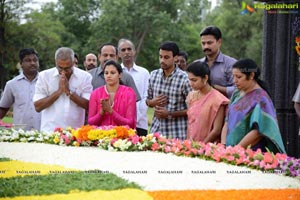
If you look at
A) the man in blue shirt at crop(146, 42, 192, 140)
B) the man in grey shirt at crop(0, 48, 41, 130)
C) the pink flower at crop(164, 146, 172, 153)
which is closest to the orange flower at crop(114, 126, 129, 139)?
the pink flower at crop(164, 146, 172, 153)

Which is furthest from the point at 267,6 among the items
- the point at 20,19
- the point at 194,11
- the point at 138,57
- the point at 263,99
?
the point at 194,11

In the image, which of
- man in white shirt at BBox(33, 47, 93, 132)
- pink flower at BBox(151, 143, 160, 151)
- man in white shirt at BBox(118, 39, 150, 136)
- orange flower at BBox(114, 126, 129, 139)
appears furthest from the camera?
man in white shirt at BBox(118, 39, 150, 136)

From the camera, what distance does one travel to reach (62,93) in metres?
6.63

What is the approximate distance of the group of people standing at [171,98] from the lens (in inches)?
219

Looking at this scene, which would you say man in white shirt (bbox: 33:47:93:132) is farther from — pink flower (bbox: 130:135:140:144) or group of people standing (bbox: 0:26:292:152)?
pink flower (bbox: 130:135:140:144)

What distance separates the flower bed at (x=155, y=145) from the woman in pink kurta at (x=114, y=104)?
0.28 metres

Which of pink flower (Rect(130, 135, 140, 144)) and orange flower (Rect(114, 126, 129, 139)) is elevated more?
orange flower (Rect(114, 126, 129, 139))

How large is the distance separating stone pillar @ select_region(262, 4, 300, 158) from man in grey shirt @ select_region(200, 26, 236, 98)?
114 centimetres

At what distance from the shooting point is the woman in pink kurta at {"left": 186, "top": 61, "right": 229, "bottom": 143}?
6070mm

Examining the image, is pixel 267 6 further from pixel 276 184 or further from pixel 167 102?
pixel 276 184

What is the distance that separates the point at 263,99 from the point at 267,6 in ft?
8.32

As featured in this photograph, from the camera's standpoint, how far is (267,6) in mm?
7672

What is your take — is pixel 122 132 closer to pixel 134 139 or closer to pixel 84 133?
pixel 134 139

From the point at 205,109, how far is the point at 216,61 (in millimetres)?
847
